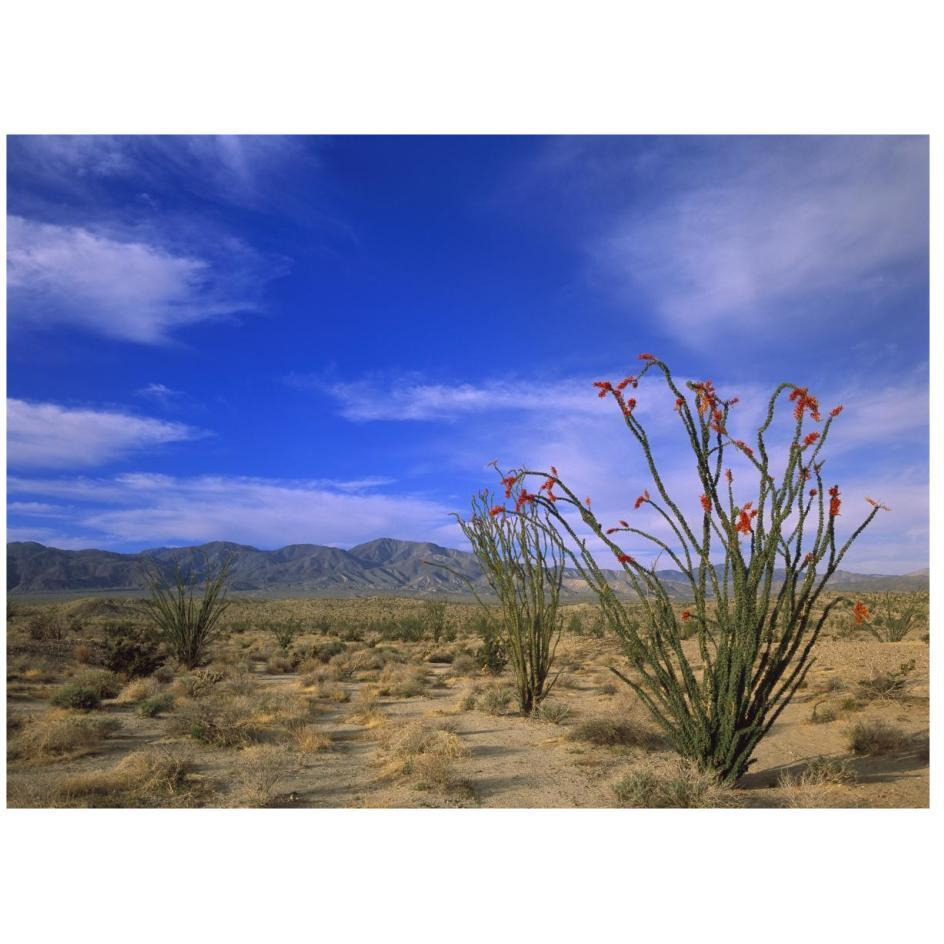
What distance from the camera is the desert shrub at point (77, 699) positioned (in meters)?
10.1

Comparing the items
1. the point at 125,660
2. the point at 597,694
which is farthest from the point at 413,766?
the point at 125,660

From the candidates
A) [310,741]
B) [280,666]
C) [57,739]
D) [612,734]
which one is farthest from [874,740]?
[280,666]

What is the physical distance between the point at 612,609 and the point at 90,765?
6018mm

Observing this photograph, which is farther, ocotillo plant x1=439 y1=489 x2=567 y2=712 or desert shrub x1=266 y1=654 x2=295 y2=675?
desert shrub x1=266 y1=654 x2=295 y2=675

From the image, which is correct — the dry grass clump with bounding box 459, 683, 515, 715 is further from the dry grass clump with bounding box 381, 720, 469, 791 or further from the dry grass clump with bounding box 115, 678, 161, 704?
the dry grass clump with bounding box 115, 678, 161, 704

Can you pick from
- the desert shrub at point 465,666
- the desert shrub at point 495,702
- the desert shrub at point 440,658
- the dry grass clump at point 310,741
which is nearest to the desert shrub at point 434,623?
the desert shrub at point 440,658

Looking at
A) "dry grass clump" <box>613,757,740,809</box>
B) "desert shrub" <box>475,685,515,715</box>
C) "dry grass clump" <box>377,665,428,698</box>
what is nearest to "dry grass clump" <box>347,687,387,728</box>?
"dry grass clump" <box>377,665,428,698</box>

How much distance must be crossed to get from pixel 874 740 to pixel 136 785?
25.8 ft

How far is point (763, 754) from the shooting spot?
7512mm

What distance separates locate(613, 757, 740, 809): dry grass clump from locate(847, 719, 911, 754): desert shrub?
2626 millimetres

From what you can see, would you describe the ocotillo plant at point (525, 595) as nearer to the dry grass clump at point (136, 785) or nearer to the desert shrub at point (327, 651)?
the dry grass clump at point (136, 785)

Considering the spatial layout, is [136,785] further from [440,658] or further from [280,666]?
[440,658]

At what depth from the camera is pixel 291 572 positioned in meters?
160

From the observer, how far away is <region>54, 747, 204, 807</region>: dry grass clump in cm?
583
